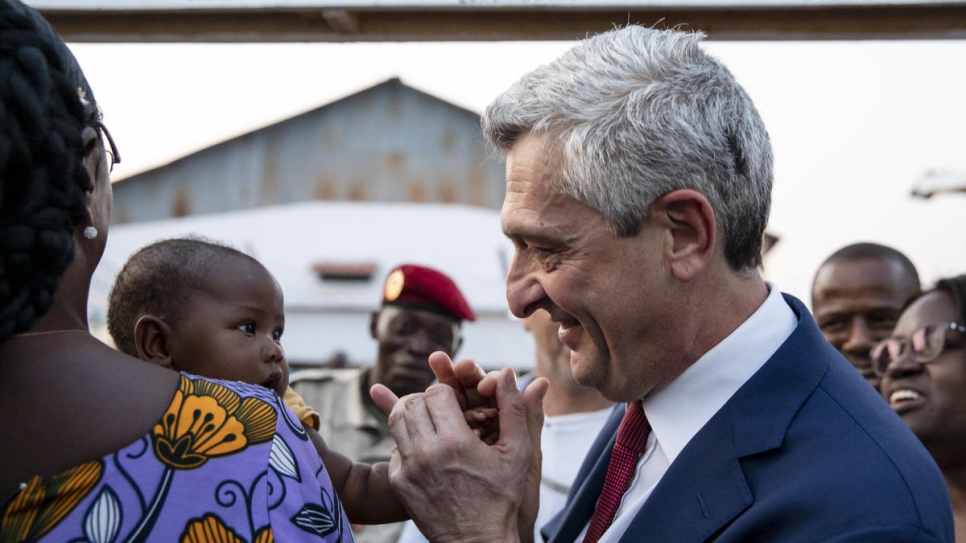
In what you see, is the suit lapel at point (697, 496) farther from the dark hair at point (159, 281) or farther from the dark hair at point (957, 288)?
the dark hair at point (957, 288)

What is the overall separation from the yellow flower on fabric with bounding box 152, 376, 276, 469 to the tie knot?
104 centimetres

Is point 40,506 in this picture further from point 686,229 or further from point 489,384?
point 686,229

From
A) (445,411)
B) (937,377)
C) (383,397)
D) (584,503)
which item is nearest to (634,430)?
(584,503)

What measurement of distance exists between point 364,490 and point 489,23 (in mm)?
1737

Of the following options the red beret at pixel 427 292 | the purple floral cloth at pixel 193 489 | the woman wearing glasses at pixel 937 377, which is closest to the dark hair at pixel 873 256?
the woman wearing glasses at pixel 937 377

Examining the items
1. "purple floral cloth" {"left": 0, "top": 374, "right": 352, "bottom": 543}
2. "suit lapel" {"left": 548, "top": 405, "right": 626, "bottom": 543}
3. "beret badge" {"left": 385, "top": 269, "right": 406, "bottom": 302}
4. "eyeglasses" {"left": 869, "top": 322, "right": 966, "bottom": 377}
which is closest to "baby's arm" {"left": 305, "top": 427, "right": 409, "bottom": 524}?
"suit lapel" {"left": 548, "top": 405, "right": 626, "bottom": 543}

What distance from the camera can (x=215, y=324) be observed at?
2.36 m

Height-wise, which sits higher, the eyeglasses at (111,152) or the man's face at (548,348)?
the eyeglasses at (111,152)

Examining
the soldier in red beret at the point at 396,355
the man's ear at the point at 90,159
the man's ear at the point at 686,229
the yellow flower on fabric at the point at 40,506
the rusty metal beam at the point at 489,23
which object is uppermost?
the rusty metal beam at the point at 489,23

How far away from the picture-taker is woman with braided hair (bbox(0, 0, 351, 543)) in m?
1.30

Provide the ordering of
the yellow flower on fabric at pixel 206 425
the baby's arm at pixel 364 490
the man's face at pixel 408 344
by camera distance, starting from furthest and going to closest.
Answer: the man's face at pixel 408 344 → the baby's arm at pixel 364 490 → the yellow flower on fabric at pixel 206 425

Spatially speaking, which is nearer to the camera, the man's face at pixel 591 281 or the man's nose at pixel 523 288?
the man's face at pixel 591 281

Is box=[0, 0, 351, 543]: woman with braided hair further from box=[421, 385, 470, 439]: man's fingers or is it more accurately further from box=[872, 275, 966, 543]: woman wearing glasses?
box=[872, 275, 966, 543]: woman wearing glasses

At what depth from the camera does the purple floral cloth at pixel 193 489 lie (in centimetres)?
131
